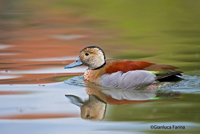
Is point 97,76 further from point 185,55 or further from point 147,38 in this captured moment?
point 147,38

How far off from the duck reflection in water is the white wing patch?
0.54 feet

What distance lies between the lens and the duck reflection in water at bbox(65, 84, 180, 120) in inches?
263

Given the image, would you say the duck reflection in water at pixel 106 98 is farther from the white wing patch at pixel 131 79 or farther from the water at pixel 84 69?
the white wing patch at pixel 131 79

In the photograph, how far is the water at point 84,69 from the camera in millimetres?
6094

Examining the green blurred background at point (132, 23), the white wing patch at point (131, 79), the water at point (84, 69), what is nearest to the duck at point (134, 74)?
the white wing patch at point (131, 79)

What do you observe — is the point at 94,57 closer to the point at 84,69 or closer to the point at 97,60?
the point at 97,60

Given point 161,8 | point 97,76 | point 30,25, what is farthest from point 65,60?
point 161,8

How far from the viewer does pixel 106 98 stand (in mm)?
7582

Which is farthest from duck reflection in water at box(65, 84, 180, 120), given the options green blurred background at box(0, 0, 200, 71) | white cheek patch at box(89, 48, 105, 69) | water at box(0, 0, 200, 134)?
green blurred background at box(0, 0, 200, 71)

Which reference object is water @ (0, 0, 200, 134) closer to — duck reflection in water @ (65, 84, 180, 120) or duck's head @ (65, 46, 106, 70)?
duck reflection in water @ (65, 84, 180, 120)

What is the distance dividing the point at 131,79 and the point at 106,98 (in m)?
0.89

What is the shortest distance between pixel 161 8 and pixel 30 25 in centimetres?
784

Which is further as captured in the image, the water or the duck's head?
the duck's head

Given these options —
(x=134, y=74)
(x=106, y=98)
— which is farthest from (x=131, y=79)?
(x=106, y=98)
